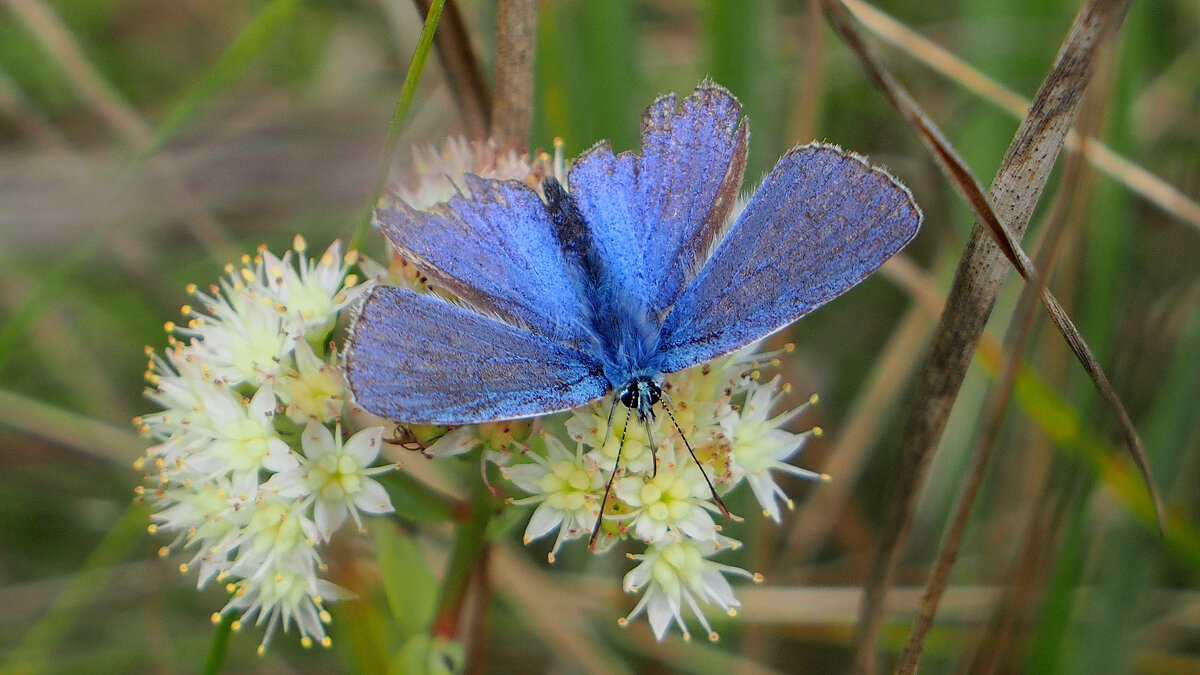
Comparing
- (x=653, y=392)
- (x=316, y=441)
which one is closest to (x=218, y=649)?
(x=316, y=441)

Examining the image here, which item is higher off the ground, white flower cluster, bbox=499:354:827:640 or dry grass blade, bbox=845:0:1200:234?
dry grass blade, bbox=845:0:1200:234

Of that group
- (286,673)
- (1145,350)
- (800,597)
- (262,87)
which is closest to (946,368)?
(1145,350)

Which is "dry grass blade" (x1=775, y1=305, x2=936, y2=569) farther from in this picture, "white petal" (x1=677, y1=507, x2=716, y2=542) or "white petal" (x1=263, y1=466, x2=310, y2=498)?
"white petal" (x1=263, y1=466, x2=310, y2=498)

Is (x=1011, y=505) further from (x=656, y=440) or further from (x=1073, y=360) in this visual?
(x=656, y=440)

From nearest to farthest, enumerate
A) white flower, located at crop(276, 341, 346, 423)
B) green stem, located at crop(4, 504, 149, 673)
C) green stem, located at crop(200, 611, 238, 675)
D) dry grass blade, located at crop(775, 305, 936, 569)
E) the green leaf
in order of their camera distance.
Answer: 1. green stem, located at crop(200, 611, 238, 675)
2. white flower, located at crop(276, 341, 346, 423)
3. the green leaf
4. green stem, located at crop(4, 504, 149, 673)
5. dry grass blade, located at crop(775, 305, 936, 569)

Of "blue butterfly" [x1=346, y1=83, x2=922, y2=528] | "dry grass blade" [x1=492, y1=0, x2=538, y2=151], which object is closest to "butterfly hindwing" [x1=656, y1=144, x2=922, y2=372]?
"blue butterfly" [x1=346, y1=83, x2=922, y2=528]

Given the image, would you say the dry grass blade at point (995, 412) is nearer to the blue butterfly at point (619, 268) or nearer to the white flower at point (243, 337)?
the blue butterfly at point (619, 268)

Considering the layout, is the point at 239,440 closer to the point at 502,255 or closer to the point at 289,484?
the point at 289,484
